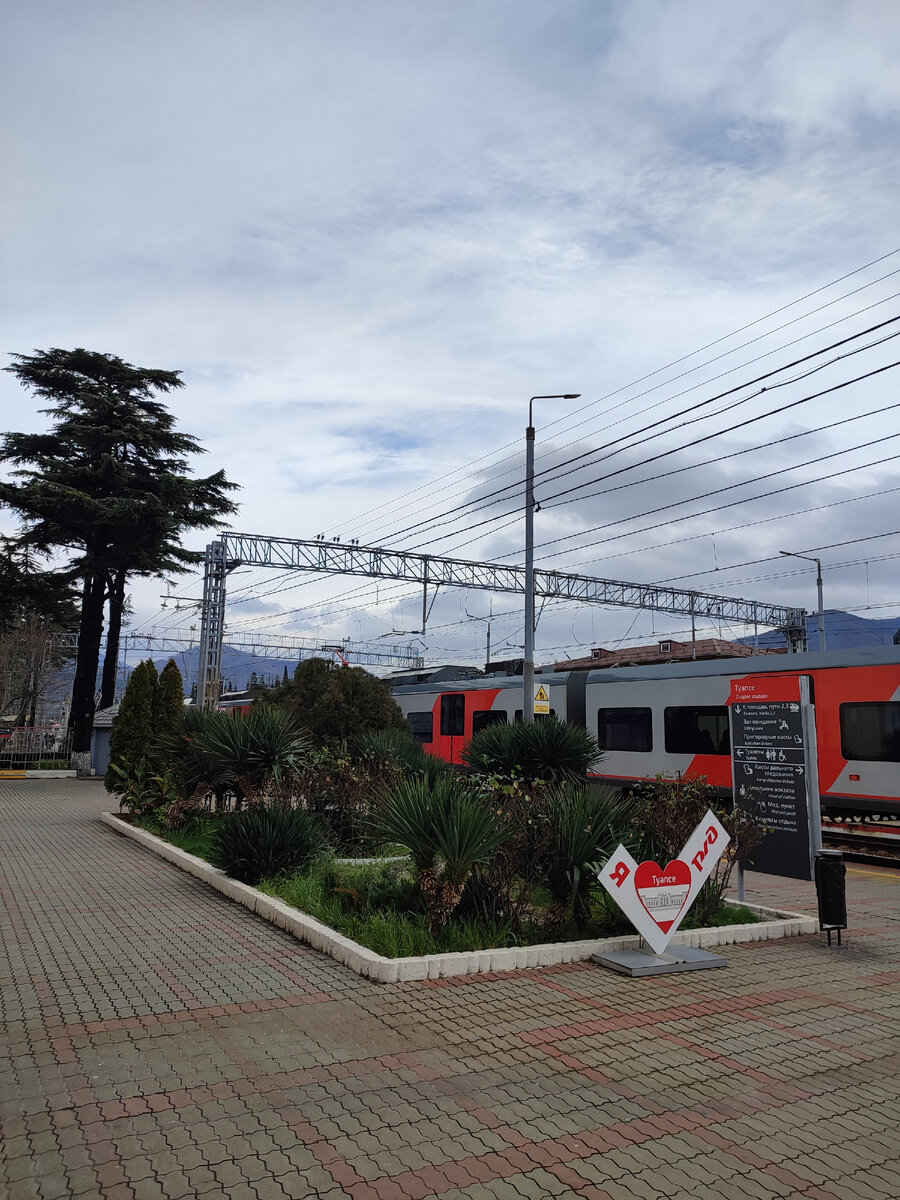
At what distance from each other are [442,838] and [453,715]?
60.0ft

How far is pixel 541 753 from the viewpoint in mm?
12172

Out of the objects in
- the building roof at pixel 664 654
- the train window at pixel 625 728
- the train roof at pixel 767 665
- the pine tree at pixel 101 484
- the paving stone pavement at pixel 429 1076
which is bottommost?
the paving stone pavement at pixel 429 1076

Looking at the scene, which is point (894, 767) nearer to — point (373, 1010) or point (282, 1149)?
point (373, 1010)

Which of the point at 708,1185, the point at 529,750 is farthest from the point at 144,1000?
the point at 529,750

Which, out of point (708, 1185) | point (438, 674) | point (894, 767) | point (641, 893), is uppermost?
point (438, 674)

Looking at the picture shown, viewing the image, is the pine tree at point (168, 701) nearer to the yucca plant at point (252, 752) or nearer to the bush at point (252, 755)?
the bush at point (252, 755)

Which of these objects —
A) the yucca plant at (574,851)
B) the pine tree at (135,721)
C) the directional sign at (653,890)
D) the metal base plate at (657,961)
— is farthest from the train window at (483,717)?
the metal base plate at (657,961)

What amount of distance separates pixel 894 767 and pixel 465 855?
10207 millimetres

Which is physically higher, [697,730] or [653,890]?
[697,730]

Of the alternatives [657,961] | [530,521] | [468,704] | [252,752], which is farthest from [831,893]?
[468,704]

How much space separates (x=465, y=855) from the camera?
721 cm

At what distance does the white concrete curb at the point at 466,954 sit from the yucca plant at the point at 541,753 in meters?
3.39

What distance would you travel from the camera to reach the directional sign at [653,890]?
7.25 metres

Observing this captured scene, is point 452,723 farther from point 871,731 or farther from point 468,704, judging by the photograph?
point 871,731
